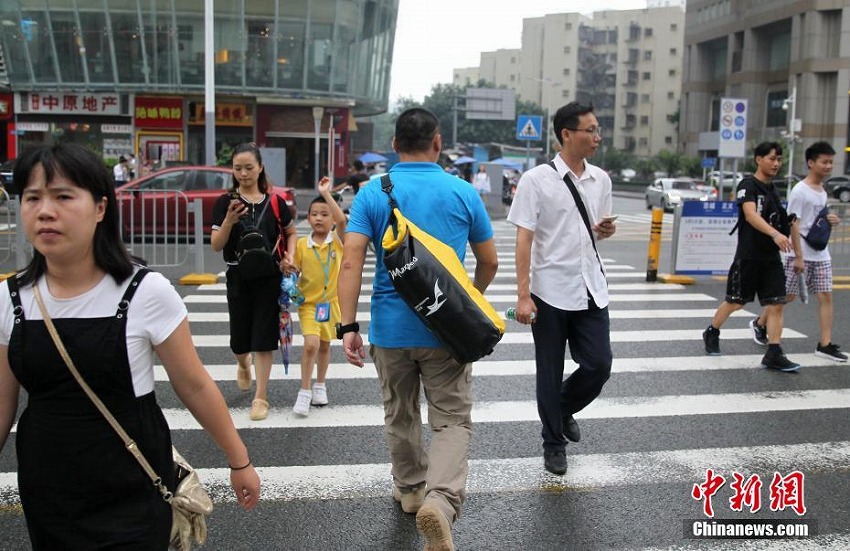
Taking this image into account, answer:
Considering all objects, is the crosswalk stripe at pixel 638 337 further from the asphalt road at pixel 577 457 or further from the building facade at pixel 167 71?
the building facade at pixel 167 71

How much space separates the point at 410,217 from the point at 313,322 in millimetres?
2292

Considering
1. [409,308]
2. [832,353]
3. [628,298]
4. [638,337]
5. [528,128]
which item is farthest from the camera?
[528,128]

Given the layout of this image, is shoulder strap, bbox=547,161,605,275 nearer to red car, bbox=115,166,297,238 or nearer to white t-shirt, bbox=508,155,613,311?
white t-shirt, bbox=508,155,613,311

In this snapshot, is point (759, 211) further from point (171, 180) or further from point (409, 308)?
point (171, 180)

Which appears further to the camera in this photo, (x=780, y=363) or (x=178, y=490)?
(x=780, y=363)

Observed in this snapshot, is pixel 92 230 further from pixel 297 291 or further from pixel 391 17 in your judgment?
pixel 391 17

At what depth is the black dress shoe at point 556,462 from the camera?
183 inches

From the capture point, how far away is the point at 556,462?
467cm

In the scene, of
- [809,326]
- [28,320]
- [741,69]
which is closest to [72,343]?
[28,320]

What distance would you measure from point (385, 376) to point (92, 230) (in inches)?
70.8

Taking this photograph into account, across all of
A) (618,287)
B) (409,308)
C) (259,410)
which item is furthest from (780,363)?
(618,287)

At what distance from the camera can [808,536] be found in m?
3.93

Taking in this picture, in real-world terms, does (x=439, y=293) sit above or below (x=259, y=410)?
above

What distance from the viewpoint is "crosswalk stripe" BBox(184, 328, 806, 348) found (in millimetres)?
8258
